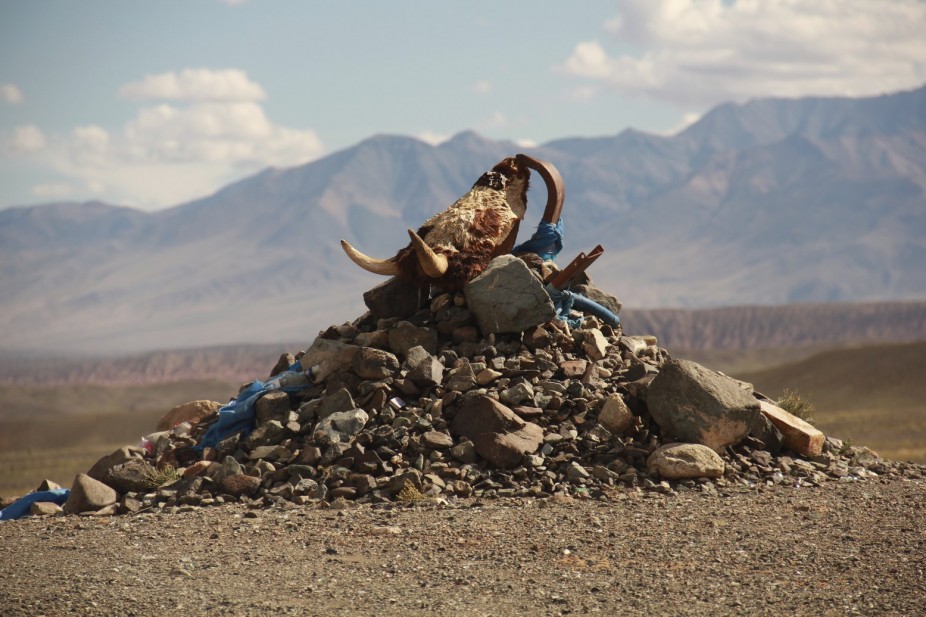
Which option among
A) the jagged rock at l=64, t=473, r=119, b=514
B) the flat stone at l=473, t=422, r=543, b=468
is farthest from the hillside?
the jagged rock at l=64, t=473, r=119, b=514

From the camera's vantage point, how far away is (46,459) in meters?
51.0

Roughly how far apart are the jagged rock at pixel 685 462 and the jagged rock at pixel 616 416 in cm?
42

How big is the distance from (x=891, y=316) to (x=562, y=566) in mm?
138799

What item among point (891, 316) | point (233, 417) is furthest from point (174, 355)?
point (233, 417)

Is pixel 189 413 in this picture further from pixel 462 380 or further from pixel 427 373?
pixel 462 380

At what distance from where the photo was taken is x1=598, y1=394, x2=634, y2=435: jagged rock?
1057 cm

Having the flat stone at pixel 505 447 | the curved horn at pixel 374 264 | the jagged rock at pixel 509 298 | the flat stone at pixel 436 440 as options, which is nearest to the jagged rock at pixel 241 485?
the flat stone at pixel 436 440

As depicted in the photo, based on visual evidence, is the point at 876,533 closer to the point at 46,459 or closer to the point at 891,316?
the point at 46,459

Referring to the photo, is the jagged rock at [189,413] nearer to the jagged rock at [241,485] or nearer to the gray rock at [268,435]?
the gray rock at [268,435]

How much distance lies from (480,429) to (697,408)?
197 cm

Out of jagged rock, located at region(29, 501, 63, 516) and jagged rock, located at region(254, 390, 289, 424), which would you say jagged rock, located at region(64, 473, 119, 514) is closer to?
jagged rock, located at region(29, 501, 63, 516)

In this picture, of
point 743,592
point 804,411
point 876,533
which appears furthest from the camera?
point 804,411

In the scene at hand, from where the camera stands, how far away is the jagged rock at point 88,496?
408 inches

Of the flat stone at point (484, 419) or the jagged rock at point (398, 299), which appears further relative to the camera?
the jagged rock at point (398, 299)
